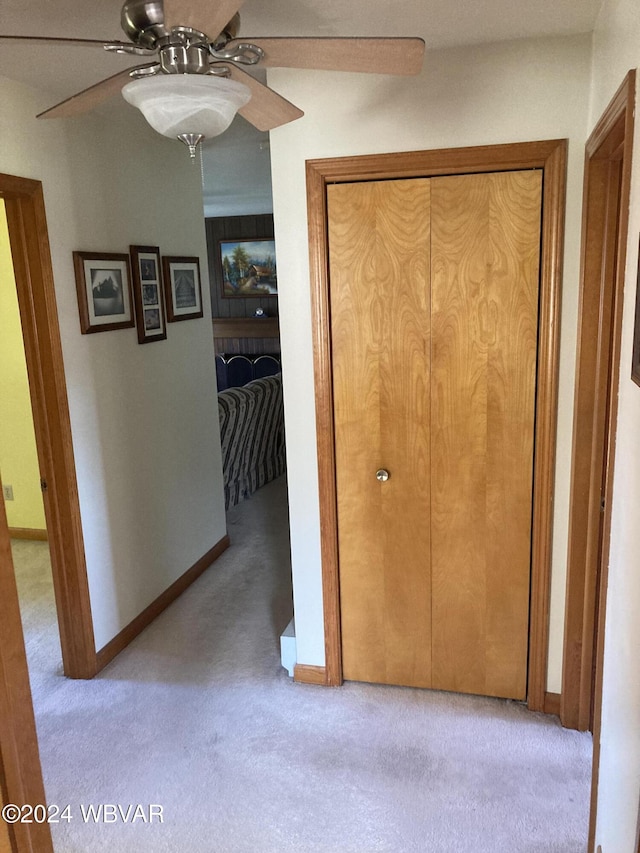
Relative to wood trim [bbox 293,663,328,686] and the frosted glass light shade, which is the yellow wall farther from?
the frosted glass light shade

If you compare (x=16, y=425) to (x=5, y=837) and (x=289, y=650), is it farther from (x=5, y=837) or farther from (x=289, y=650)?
(x=5, y=837)

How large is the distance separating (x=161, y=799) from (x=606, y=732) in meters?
1.42

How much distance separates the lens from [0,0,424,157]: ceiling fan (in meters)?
1.21

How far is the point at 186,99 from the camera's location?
124 cm

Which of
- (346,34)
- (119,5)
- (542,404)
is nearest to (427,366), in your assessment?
(542,404)

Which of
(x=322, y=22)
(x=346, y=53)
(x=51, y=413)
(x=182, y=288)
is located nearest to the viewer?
(x=346, y=53)

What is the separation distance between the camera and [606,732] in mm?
1595

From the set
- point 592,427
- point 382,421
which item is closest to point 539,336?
point 592,427

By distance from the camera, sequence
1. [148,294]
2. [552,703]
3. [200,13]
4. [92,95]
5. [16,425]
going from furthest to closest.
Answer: [16,425] → [148,294] → [552,703] → [92,95] → [200,13]

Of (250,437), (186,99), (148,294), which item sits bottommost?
(250,437)

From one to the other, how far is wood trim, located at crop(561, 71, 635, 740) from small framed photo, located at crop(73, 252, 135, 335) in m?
1.92

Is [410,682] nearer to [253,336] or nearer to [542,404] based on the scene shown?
[542,404]

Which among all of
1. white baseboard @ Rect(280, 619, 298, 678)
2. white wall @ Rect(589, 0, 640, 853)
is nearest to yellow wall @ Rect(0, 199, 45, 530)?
white baseboard @ Rect(280, 619, 298, 678)

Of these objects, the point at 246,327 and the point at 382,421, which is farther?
the point at 246,327
